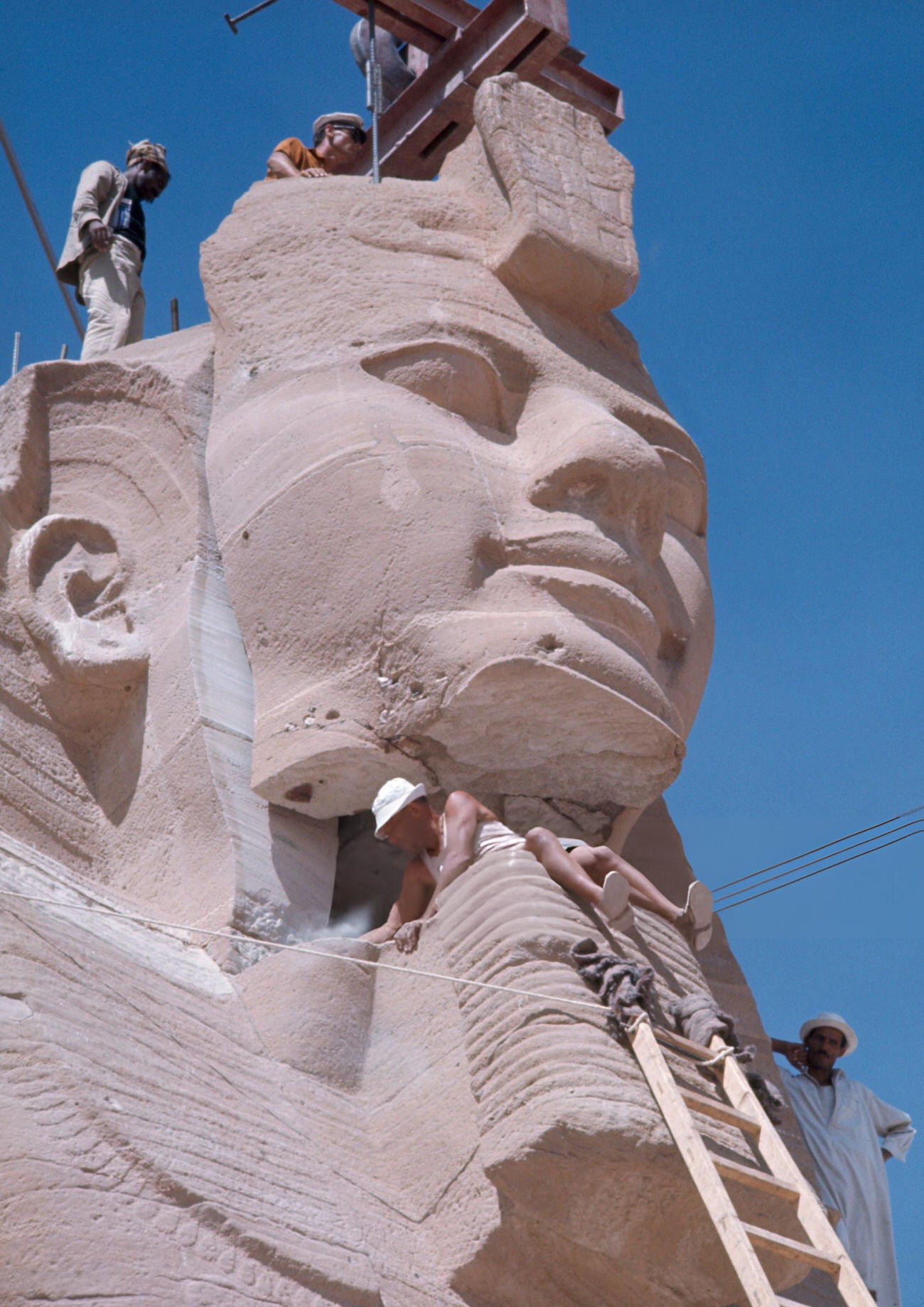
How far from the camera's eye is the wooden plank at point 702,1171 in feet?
14.6

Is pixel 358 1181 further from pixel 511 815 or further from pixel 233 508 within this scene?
pixel 233 508

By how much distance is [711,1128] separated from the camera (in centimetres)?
515

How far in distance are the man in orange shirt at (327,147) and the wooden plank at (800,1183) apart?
17.2ft

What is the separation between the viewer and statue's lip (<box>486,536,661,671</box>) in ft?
20.8

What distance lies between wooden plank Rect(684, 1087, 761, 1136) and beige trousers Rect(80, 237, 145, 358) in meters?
5.15

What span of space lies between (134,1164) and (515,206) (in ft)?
13.7

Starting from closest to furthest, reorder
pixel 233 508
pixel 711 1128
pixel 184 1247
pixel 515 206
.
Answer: pixel 184 1247
pixel 711 1128
pixel 233 508
pixel 515 206

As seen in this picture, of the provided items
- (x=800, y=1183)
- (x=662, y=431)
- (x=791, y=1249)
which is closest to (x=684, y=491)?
(x=662, y=431)

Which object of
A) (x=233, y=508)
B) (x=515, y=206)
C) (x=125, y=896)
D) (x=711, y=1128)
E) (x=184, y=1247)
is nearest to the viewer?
(x=184, y=1247)

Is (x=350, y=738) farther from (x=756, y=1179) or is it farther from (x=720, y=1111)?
(x=756, y=1179)

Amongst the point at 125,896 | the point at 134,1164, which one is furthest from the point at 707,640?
the point at 134,1164

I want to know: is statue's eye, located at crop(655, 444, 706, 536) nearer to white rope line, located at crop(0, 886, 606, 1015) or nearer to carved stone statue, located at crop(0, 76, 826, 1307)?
carved stone statue, located at crop(0, 76, 826, 1307)

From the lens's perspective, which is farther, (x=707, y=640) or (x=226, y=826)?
(x=707, y=640)

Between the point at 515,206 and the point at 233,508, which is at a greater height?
the point at 515,206
